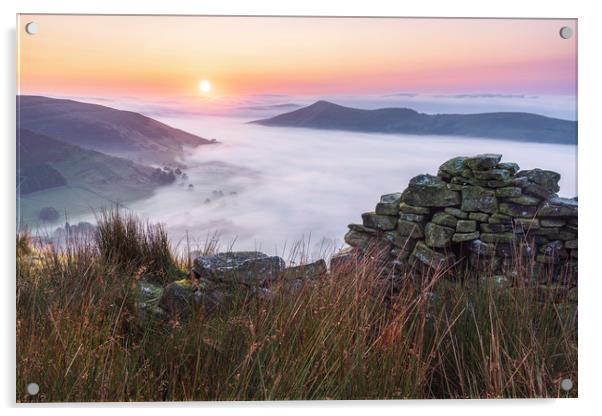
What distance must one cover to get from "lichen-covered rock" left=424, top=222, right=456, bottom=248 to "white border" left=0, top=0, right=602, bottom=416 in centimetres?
62

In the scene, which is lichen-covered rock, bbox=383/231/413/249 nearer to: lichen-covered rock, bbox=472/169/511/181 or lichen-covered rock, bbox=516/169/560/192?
lichen-covered rock, bbox=472/169/511/181

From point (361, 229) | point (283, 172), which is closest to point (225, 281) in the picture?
point (283, 172)

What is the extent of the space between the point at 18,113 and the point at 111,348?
44.3 inches

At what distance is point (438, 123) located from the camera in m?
3.21

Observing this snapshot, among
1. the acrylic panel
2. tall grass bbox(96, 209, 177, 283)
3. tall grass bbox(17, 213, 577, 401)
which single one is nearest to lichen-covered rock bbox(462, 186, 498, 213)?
the acrylic panel

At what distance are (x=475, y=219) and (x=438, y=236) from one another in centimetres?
20

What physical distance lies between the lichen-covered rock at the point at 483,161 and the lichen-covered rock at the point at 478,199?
15 cm

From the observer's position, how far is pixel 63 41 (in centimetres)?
309

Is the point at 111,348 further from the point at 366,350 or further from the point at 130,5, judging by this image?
the point at 130,5

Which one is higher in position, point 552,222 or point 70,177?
point 70,177

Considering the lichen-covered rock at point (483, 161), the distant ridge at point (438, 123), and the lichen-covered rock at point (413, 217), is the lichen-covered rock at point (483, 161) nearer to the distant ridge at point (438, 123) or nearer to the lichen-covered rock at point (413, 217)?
the distant ridge at point (438, 123)

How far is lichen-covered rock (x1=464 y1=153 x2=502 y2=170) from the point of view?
3.23 metres

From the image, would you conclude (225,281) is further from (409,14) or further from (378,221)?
(409,14)

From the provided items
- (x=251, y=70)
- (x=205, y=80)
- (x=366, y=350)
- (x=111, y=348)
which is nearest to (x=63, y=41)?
(x=205, y=80)
